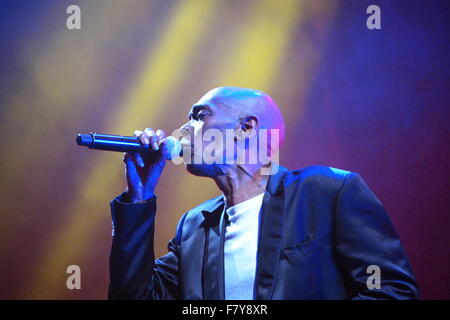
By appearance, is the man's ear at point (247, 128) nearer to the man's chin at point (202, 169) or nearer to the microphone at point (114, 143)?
the man's chin at point (202, 169)

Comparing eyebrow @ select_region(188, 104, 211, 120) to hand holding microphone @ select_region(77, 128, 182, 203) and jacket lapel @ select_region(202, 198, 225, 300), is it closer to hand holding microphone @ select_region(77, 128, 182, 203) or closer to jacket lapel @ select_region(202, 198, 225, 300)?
hand holding microphone @ select_region(77, 128, 182, 203)

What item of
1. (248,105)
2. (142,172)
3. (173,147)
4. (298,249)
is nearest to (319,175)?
(298,249)

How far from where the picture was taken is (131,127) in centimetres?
239

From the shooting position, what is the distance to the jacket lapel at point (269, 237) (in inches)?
55.6

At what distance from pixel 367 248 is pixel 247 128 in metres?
0.66

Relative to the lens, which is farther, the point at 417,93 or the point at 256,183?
the point at 417,93

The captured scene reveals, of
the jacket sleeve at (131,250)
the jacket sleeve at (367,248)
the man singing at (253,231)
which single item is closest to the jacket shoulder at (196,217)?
the man singing at (253,231)

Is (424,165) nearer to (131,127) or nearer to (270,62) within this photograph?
(270,62)

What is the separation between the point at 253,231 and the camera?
5.18ft

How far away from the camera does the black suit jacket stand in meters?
1.35

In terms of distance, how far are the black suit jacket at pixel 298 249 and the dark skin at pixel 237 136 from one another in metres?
0.10

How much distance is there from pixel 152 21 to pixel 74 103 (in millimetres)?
643
